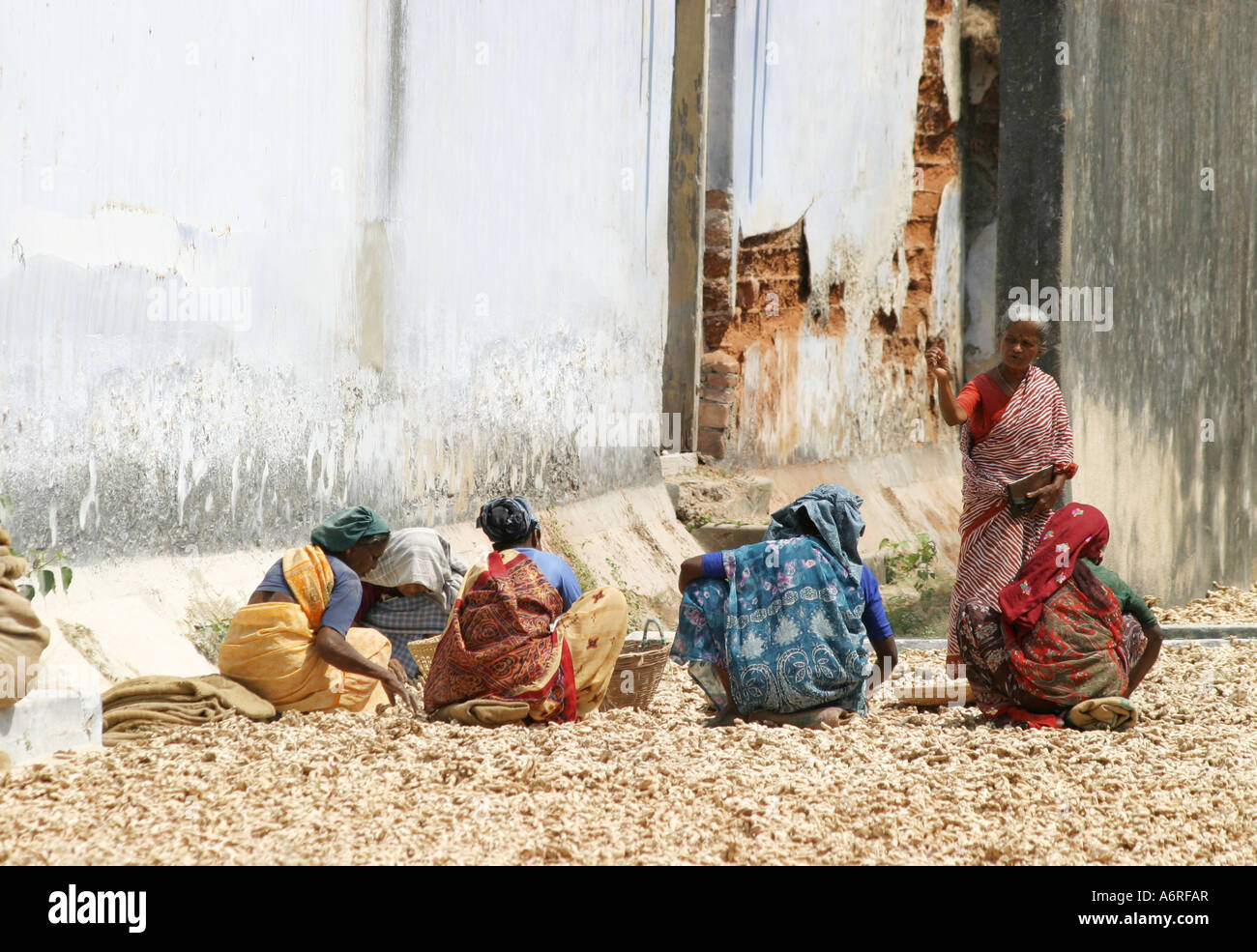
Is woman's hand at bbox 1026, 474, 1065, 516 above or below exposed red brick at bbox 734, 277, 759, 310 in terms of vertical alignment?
below

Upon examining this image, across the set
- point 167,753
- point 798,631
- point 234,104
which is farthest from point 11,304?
point 798,631

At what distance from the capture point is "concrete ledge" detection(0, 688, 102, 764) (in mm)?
4098

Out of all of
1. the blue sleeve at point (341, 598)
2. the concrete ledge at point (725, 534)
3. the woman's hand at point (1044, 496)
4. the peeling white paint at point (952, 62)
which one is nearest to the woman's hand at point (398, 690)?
the blue sleeve at point (341, 598)

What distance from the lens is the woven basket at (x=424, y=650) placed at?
17.6ft

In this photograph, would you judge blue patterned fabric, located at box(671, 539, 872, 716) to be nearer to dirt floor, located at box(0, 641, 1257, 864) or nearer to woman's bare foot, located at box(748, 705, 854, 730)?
woman's bare foot, located at box(748, 705, 854, 730)

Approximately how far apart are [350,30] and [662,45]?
2817 mm

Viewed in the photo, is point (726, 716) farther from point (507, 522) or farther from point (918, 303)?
point (918, 303)

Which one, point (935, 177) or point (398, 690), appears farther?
point (935, 177)

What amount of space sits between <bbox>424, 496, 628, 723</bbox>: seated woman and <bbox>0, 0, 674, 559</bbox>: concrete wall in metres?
1.59

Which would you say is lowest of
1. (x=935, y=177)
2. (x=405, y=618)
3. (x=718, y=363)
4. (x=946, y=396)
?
(x=405, y=618)

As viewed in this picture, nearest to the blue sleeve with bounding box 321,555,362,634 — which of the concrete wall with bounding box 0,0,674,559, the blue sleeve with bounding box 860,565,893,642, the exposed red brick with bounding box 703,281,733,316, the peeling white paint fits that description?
the concrete wall with bounding box 0,0,674,559

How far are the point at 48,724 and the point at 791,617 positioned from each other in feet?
7.93

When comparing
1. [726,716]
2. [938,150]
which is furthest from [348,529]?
[938,150]

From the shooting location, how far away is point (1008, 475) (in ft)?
18.2
